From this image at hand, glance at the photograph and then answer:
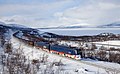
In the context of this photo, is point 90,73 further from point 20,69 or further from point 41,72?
point 20,69

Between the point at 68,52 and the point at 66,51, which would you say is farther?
the point at 66,51

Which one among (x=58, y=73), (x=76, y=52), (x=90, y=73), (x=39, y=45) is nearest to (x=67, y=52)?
(x=76, y=52)

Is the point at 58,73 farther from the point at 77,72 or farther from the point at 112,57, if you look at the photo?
the point at 112,57

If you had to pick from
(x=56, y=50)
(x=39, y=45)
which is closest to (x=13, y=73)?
(x=56, y=50)

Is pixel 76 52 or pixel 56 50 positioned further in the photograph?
pixel 56 50

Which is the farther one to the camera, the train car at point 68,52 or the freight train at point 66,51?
the freight train at point 66,51

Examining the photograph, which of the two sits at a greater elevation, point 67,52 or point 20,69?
point 20,69

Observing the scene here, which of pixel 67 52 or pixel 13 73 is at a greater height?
pixel 13 73

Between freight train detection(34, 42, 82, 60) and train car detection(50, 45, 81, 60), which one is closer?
train car detection(50, 45, 81, 60)

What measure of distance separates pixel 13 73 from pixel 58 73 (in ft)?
17.4

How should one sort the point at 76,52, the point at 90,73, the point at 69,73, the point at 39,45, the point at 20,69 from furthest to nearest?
the point at 39,45
the point at 76,52
the point at 90,73
the point at 69,73
the point at 20,69

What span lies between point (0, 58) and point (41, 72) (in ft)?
15.6

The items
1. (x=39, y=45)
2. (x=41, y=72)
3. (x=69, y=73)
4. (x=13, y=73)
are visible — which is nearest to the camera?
(x=13, y=73)

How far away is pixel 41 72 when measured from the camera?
703 inches
